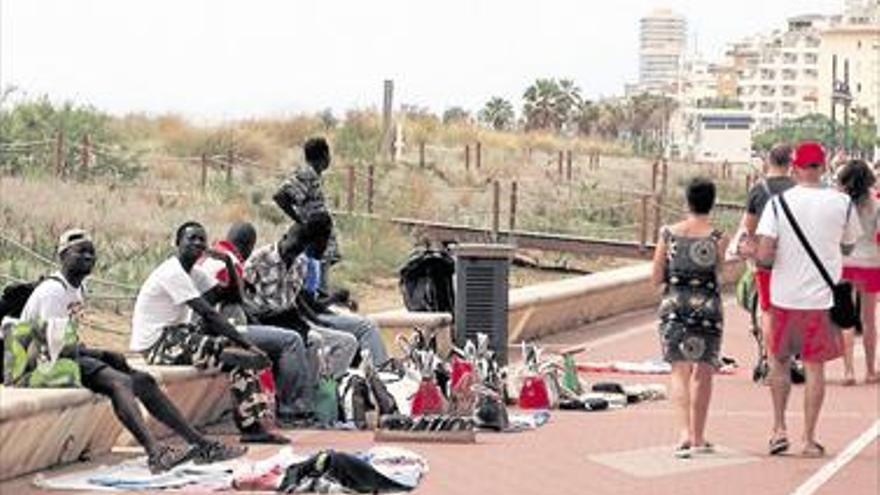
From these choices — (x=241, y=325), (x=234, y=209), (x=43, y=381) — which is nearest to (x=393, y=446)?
(x=241, y=325)

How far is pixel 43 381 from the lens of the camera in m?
12.1

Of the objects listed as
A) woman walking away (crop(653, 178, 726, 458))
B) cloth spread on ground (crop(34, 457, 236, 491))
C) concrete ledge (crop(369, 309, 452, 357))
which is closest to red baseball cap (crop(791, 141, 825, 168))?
woman walking away (crop(653, 178, 726, 458))

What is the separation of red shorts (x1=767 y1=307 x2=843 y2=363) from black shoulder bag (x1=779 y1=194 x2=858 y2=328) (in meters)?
0.11

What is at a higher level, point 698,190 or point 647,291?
point 698,190

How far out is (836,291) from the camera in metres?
13.4

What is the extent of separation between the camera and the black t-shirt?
14438 mm

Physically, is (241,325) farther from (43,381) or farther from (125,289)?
(125,289)

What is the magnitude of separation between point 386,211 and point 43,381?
29708 mm

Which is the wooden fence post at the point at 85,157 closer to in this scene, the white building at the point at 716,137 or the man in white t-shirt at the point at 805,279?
the man in white t-shirt at the point at 805,279

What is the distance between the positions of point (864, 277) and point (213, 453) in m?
6.59

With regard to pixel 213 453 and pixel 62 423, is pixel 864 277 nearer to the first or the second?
pixel 213 453

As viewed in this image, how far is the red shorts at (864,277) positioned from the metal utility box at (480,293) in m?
2.67

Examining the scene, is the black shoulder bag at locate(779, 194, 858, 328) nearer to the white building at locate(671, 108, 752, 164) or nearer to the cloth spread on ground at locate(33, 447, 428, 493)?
the cloth spread on ground at locate(33, 447, 428, 493)

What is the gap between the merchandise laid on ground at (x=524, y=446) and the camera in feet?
38.6
